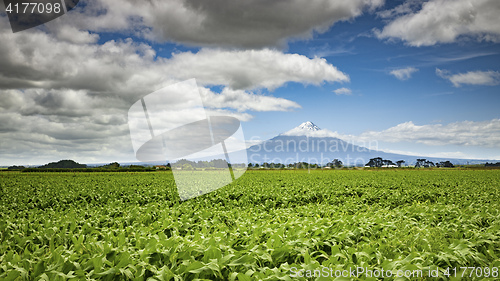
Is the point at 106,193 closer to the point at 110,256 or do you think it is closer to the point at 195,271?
the point at 110,256

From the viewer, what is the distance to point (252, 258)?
392 centimetres

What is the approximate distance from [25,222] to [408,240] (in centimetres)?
1025

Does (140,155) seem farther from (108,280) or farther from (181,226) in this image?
(108,280)

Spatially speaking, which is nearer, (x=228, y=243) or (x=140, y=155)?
(x=228, y=243)

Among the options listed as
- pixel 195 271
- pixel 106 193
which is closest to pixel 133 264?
pixel 195 271

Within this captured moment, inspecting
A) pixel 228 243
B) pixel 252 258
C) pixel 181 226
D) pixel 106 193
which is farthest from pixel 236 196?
pixel 252 258

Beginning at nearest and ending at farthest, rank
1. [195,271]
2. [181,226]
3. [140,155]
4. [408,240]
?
[195,271] → [408,240] → [181,226] → [140,155]

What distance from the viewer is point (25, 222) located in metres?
7.82

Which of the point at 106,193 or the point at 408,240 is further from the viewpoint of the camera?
the point at 106,193

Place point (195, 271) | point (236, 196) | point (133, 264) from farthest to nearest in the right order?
point (236, 196) → point (133, 264) → point (195, 271)

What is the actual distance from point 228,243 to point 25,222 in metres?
6.75

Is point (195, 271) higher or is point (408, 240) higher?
point (195, 271)

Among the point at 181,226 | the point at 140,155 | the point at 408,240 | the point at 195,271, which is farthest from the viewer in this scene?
the point at 140,155

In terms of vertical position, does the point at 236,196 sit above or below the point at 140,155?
below
